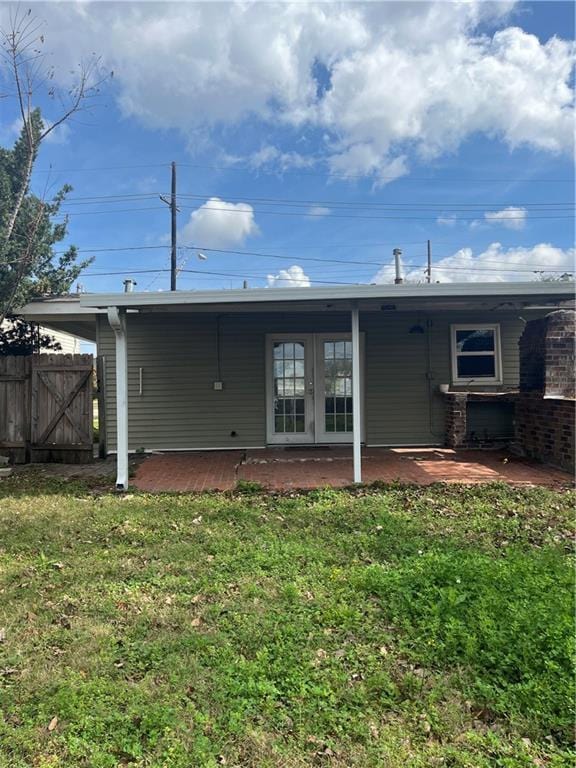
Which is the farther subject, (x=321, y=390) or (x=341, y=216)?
(x=341, y=216)

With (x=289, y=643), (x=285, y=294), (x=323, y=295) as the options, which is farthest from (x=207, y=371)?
(x=289, y=643)

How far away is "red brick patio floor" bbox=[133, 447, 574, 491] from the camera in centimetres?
595

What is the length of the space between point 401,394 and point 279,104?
358 inches

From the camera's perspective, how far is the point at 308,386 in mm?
8367

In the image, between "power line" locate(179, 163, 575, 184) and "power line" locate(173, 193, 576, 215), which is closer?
"power line" locate(179, 163, 575, 184)

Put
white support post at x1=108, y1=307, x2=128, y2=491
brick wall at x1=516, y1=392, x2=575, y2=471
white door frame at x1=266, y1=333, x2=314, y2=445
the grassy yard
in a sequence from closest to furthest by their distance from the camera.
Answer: the grassy yard
white support post at x1=108, y1=307, x2=128, y2=491
brick wall at x1=516, y1=392, x2=575, y2=471
white door frame at x1=266, y1=333, x2=314, y2=445

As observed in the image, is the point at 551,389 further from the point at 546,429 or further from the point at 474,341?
the point at 474,341

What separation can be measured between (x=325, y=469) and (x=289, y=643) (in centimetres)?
419

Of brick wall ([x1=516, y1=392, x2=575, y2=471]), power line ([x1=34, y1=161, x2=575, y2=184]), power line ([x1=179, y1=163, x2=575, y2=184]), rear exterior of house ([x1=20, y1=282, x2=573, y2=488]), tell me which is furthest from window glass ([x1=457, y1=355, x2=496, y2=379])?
power line ([x1=179, y1=163, x2=575, y2=184])

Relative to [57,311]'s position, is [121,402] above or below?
below

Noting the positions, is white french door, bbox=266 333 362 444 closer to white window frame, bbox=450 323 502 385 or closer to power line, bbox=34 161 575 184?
white window frame, bbox=450 323 502 385

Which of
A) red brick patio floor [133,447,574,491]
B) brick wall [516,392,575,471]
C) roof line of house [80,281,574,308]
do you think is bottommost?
red brick patio floor [133,447,574,491]

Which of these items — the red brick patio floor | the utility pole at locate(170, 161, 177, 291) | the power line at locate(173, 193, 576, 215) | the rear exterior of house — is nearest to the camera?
the red brick patio floor

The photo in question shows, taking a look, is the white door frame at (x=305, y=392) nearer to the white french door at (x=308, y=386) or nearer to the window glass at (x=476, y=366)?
the white french door at (x=308, y=386)
